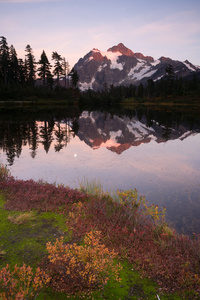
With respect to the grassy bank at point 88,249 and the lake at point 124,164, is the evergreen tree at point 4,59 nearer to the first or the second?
the lake at point 124,164

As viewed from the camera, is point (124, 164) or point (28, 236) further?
point (124, 164)

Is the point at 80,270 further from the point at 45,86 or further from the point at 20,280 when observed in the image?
A: the point at 45,86

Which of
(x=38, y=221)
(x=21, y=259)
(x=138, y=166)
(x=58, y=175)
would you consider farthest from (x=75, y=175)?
(x=21, y=259)

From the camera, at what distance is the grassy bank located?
5203 mm

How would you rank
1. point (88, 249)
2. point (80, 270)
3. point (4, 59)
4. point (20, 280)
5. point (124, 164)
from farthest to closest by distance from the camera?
point (4, 59)
point (124, 164)
point (80, 270)
point (88, 249)
point (20, 280)

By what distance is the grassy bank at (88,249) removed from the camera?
520 centimetres

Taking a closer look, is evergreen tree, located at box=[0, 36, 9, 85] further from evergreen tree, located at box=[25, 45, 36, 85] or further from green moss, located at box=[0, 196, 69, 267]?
green moss, located at box=[0, 196, 69, 267]

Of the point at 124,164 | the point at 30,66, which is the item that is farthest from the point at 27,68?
the point at 124,164

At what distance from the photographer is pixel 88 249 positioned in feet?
17.1

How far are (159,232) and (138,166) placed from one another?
9.02 meters

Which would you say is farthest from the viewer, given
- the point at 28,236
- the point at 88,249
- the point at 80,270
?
the point at 28,236

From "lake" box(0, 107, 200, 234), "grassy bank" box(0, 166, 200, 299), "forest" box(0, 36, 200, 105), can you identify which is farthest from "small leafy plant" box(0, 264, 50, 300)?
"forest" box(0, 36, 200, 105)

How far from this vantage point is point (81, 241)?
7320mm

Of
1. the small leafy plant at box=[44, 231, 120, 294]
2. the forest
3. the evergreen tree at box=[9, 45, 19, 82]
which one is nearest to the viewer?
the small leafy plant at box=[44, 231, 120, 294]
